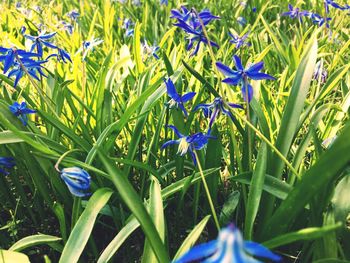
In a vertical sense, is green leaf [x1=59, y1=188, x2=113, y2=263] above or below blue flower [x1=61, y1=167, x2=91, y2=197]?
below

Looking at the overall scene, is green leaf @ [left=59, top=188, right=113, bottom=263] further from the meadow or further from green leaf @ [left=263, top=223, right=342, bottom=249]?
green leaf @ [left=263, top=223, right=342, bottom=249]

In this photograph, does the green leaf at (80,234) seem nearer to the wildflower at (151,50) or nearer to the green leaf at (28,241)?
the green leaf at (28,241)

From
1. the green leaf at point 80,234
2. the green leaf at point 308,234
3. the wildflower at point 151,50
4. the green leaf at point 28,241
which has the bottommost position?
the green leaf at point 28,241

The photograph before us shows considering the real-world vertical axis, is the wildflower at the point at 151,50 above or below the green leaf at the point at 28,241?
above

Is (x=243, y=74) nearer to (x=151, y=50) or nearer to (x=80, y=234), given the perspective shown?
(x=80, y=234)

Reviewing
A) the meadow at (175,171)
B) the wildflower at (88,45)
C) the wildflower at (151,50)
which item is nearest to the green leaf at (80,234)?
the meadow at (175,171)

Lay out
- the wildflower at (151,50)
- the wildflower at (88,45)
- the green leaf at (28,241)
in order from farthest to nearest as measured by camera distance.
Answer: the wildflower at (151,50) → the wildflower at (88,45) → the green leaf at (28,241)

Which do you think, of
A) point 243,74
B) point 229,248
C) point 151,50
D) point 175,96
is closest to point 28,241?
point 175,96

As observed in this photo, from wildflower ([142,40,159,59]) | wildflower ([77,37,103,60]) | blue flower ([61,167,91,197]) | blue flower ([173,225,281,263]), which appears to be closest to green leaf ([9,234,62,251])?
blue flower ([61,167,91,197])
